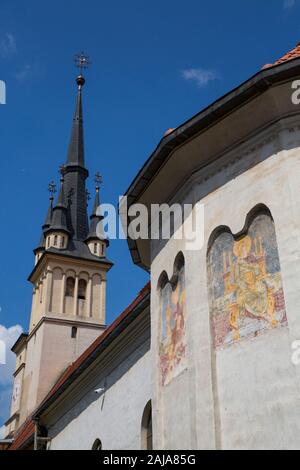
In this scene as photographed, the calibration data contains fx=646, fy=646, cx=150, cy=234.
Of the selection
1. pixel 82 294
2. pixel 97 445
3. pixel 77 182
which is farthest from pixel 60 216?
pixel 97 445

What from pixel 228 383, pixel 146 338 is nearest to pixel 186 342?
pixel 228 383

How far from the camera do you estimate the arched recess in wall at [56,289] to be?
3781 centimetres

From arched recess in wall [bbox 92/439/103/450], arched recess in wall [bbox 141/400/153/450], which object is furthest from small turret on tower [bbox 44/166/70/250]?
arched recess in wall [bbox 141/400/153/450]

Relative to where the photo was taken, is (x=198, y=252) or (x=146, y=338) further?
(x=146, y=338)

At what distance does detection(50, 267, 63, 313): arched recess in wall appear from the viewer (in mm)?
37812

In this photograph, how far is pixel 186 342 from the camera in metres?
9.17

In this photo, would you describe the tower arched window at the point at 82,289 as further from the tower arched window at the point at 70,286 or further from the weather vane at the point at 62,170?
the weather vane at the point at 62,170

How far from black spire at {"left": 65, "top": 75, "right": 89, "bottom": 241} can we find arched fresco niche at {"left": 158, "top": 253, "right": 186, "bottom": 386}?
31.9 m

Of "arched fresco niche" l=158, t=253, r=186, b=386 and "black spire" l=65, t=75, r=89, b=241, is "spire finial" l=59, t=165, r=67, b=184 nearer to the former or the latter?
"black spire" l=65, t=75, r=89, b=241

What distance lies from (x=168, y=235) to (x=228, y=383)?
3.02 metres

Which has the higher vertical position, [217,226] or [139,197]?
[139,197]

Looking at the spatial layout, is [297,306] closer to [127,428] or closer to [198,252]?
[198,252]

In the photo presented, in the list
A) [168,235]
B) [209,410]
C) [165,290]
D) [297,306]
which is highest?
[168,235]

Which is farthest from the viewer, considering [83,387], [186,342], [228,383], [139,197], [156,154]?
[83,387]
